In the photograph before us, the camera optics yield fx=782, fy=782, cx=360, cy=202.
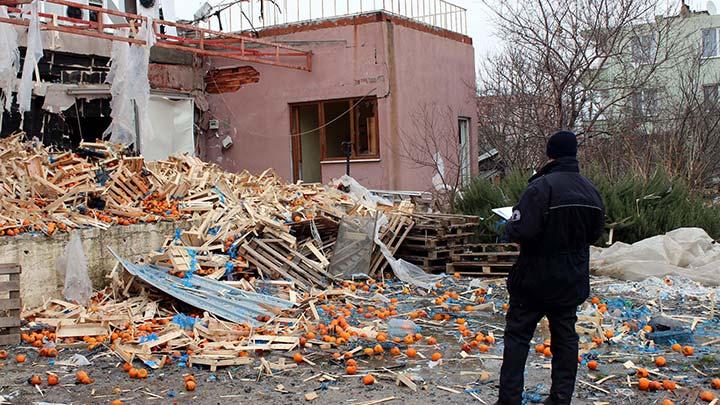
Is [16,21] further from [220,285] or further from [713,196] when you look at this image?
[713,196]

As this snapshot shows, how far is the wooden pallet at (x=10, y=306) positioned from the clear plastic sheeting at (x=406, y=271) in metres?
5.54

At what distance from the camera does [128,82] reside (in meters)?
12.3

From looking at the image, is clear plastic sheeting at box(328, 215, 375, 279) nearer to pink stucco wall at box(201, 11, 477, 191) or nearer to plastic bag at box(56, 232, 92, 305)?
plastic bag at box(56, 232, 92, 305)

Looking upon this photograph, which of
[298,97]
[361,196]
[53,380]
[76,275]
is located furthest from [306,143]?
[53,380]

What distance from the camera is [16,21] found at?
1107 cm

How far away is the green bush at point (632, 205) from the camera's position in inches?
539

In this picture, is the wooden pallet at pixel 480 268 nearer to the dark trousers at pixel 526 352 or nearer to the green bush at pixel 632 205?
the green bush at pixel 632 205

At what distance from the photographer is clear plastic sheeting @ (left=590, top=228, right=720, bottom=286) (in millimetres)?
11320

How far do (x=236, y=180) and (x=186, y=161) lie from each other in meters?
0.96

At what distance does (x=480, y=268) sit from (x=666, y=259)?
9.26 feet

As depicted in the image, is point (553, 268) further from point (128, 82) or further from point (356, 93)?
point (356, 93)

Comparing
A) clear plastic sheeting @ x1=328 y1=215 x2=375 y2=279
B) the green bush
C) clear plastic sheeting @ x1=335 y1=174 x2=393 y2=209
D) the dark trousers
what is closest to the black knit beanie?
the dark trousers

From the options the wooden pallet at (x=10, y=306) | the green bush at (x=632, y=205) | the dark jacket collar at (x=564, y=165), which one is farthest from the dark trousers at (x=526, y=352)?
the green bush at (x=632, y=205)

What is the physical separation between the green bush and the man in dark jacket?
24.3 feet
